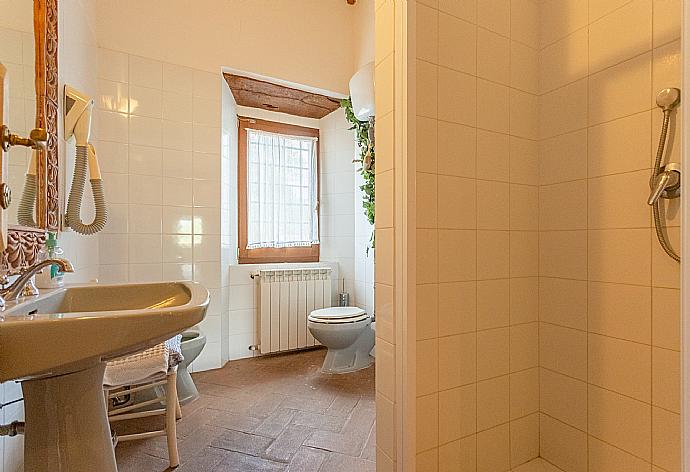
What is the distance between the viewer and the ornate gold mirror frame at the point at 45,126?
141 cm

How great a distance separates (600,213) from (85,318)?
161cm

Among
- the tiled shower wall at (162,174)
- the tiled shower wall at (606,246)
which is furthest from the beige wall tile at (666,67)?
the tiled shower wall at (162,174)

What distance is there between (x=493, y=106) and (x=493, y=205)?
1.24 feet

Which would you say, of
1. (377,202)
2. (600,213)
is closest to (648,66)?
(600,213)

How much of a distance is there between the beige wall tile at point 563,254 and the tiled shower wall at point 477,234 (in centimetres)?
4

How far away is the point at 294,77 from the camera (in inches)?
125

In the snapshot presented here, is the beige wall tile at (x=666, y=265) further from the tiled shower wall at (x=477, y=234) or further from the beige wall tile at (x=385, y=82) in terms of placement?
the beige wall tile at (x=385, y=82)

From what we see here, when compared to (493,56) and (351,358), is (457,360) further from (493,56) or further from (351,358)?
(351,358)

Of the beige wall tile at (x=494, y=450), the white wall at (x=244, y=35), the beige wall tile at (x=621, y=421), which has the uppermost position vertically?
the white wall at (x=244, y=35)

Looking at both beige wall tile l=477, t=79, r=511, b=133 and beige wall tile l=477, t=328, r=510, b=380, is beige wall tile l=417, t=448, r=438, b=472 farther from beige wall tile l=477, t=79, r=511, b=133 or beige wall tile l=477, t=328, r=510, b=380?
beige wall tile l=477, t=79, r=511, b=133

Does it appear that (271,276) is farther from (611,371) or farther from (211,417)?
(611,371)

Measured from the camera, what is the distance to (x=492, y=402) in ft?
4.83

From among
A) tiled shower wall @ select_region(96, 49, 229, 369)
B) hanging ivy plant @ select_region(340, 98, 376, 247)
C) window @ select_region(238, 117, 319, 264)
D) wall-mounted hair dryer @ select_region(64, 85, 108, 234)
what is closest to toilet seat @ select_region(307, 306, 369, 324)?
hanging ivy plant @ select_region(340, 98, 376, 247)

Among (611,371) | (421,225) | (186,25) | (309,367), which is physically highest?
(186,25)
